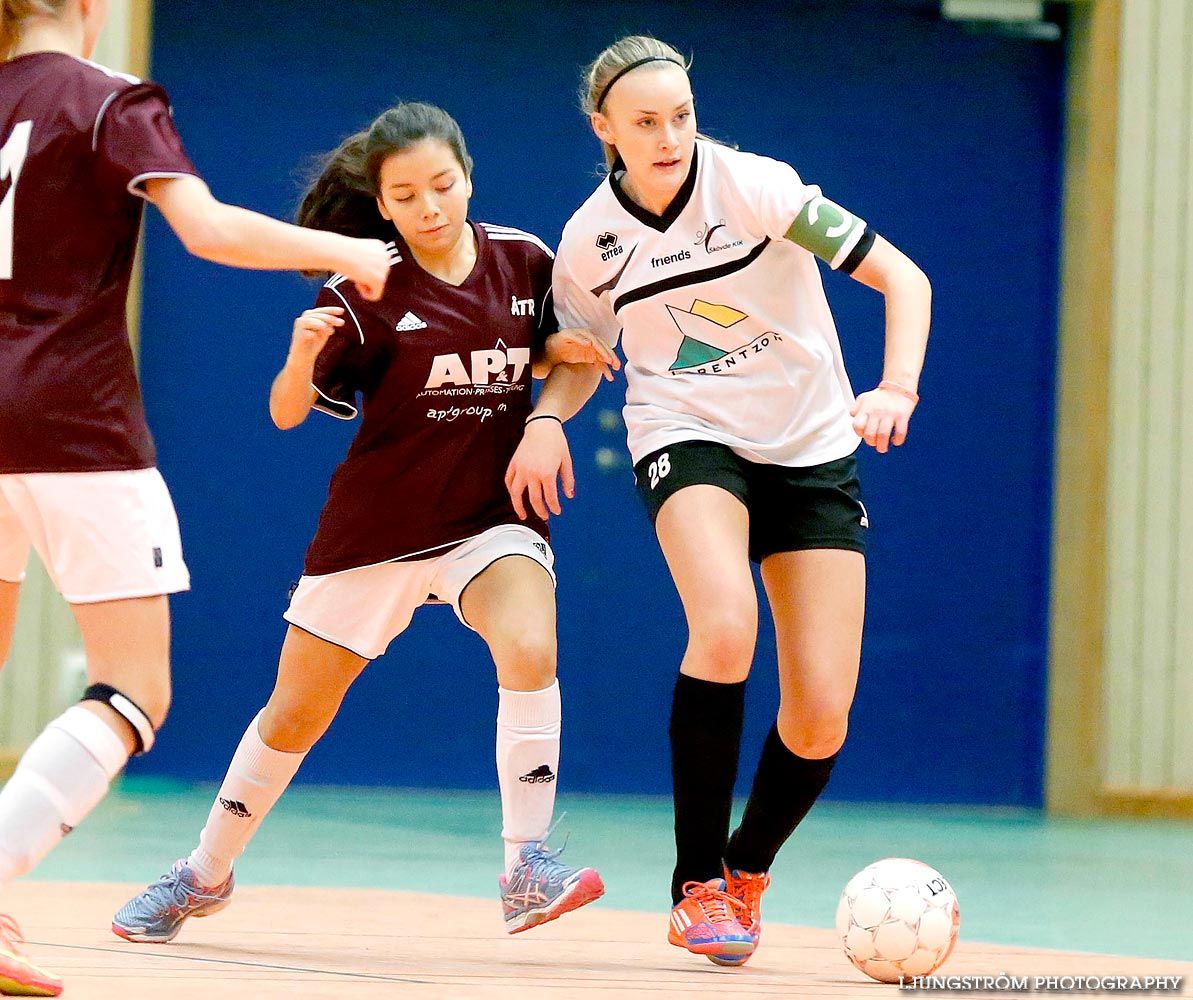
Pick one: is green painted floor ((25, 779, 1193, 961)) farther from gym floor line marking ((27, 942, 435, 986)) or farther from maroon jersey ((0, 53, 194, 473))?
maroon jersey ((0, 53, 194, 473))

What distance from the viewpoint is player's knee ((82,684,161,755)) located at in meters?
2.40

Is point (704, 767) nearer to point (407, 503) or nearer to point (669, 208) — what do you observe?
point (407, 503)

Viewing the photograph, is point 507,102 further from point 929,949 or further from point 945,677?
point 929,949

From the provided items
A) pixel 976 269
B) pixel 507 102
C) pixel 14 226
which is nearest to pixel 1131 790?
pixel 976 269

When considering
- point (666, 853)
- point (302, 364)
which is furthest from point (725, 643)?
point (666, 853)

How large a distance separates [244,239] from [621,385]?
154 inches

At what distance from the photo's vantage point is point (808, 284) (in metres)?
3.25

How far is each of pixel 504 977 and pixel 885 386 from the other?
4.16ft

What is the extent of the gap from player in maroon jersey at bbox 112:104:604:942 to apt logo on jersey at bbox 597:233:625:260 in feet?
0.65

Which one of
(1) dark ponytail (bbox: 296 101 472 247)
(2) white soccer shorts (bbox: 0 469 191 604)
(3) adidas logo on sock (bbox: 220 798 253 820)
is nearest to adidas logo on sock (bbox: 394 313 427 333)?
(1) dark ponytail (bbox: 296 101 472 247)

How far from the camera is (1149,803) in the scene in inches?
242

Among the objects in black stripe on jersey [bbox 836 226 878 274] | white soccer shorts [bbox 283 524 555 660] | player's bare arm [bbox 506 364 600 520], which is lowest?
white soccer shorts [bbox 283 524 555 660]

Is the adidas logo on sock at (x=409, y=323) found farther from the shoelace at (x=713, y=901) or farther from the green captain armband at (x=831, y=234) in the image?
the shoelace at (x=713, y=901)

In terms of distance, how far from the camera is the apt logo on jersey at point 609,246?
10.5ft
